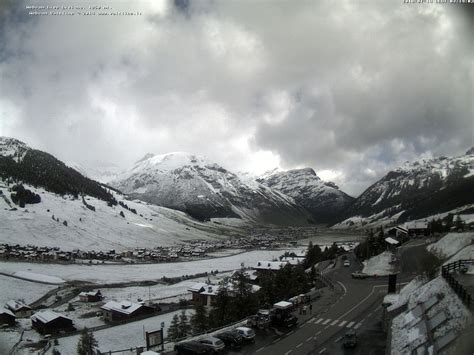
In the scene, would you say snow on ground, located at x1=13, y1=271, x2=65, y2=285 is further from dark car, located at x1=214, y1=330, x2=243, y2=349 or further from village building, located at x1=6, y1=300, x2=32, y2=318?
dark car, located at x1=214, y1=330, x2=243, y2=349

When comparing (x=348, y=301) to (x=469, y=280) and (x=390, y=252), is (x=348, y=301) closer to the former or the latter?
(x=469, y=280)

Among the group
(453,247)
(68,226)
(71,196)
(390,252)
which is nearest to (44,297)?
(390,252)

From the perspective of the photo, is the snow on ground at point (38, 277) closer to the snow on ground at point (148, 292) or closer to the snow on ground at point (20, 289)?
the snow on ground at point (20, 289)

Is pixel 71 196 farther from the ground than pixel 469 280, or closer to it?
farther from the ground

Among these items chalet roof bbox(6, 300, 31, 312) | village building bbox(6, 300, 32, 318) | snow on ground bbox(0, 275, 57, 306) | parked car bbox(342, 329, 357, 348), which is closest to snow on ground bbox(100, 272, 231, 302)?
snow on ground bbox(0, 275, 57, 306)

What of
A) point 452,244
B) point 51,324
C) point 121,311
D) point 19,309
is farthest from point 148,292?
point 452,244

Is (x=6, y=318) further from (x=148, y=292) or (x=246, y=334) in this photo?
(x=246, y=334)
